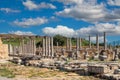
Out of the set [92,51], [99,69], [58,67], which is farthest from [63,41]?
[99,69]

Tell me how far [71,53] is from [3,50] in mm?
10676

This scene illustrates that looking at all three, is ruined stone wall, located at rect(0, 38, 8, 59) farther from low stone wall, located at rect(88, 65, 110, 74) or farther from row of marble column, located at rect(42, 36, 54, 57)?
low stone wall, located at rect(88, 65, 110, 74)

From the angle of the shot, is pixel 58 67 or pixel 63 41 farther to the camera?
pixel 63 41

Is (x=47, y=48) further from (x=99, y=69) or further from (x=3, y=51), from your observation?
(x=99, y=69)

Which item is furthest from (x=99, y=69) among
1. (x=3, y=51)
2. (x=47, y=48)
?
(x=3, y=51)

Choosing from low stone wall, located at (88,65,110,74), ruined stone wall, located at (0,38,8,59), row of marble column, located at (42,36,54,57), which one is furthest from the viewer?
ruined stone wall, located at (0,38,8,59)

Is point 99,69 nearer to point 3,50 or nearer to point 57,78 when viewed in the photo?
point 57,78

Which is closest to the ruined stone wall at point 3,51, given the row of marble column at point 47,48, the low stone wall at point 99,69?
the row of marble column at point 47,48

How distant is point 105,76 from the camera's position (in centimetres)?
2292

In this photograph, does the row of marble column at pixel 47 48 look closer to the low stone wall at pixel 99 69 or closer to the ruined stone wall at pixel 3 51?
the ruined stone wall at pixel 3 51

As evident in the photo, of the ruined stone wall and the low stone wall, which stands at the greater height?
the ruined stone wall

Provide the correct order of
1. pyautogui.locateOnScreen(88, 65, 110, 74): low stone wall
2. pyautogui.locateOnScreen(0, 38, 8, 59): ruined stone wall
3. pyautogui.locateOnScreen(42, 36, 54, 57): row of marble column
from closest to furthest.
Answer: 1. pyautogui.locateOnScreen(88, 65, 110, 74): low stone wall
2. pyautogui.locateOnScreen(42, 36, 54, 57): row of marble column
3. pyautogui.locateOnScreen(0, 38, 8, 59): ruined stone wall

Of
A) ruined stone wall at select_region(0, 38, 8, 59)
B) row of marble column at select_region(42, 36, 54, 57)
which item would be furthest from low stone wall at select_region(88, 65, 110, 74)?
ruined stone wall at select_region(0, 38, 8, 59)

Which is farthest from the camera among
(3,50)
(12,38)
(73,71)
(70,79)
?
(12,38)
